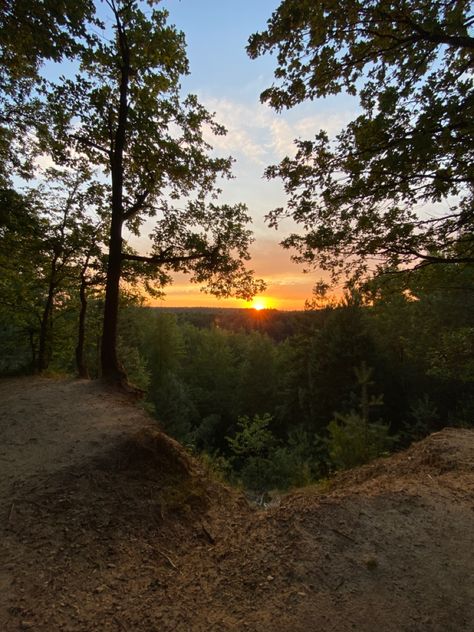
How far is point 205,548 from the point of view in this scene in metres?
3.43

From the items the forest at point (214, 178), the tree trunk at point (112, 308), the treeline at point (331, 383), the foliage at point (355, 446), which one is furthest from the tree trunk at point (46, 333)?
the foliage at point (355, 446)

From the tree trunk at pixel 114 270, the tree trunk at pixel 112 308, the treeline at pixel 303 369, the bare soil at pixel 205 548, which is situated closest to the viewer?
the bare soil at pixel 205 548

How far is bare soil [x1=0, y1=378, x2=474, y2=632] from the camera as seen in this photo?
2.42 metres

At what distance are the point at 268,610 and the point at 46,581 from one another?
5.85ft

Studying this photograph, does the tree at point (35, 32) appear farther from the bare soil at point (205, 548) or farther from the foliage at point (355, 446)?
the foliage at point (355, 446)

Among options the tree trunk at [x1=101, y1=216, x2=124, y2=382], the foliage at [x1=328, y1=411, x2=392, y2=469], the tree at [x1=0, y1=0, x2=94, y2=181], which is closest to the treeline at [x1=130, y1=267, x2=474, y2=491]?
the foliage at [x1=328, y1=411, x2=392, y2=469]

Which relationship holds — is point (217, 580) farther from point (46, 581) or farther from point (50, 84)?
point (50, 84)

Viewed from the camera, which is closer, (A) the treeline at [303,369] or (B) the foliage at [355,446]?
(B) the foliage at [355,446]

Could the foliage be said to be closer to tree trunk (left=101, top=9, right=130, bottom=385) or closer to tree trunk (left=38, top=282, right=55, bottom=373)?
tree trunk (left=101, top=9, right=130, bottom=385)

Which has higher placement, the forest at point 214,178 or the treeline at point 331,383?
the forest at point 214,178

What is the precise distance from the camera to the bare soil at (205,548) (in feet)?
7.93

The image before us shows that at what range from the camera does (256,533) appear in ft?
11.8

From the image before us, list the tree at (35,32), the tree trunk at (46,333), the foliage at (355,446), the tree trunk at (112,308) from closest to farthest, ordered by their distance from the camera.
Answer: the tree at (35,32) → the tree trunk at (112,308) → the foliage at (355,446) → the tree trunk at (46,333)

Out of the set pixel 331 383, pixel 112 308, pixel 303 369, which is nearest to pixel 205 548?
pixel 112 308
